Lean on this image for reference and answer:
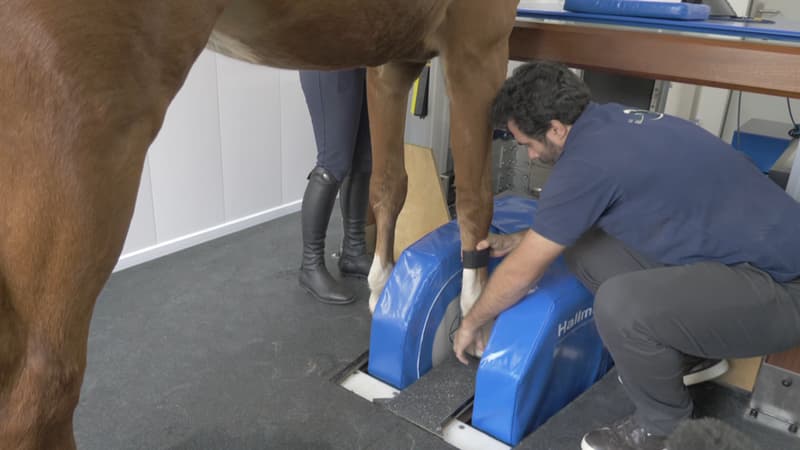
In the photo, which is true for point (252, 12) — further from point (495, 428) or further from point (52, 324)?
point (495, 428)

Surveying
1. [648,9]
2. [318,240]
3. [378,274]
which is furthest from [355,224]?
[648,9]

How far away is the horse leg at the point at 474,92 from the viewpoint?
40.1 inches

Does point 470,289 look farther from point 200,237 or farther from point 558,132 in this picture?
point 200,237

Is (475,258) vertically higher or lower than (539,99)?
lower

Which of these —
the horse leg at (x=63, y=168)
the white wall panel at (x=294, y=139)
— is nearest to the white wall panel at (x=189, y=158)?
the white wall panel at (x=294, y=139)

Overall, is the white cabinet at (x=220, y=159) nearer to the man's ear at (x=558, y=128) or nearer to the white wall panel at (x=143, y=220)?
the white wall panel at (x=143, y=220)

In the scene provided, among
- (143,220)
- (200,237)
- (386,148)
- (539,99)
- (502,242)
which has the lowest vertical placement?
(200,237)

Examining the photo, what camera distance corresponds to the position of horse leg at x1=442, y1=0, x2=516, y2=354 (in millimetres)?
1019

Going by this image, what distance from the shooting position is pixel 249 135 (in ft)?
7.76

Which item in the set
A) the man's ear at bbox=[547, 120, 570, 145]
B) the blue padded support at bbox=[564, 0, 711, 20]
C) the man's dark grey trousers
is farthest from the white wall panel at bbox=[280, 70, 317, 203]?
the man's dark grey trousers

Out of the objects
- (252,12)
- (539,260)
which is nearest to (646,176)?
(539,260)

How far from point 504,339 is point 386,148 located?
0.48 meters

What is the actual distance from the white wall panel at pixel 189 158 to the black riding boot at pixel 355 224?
0.59 meters

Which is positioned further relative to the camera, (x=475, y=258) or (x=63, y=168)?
(x=475, y=258)
